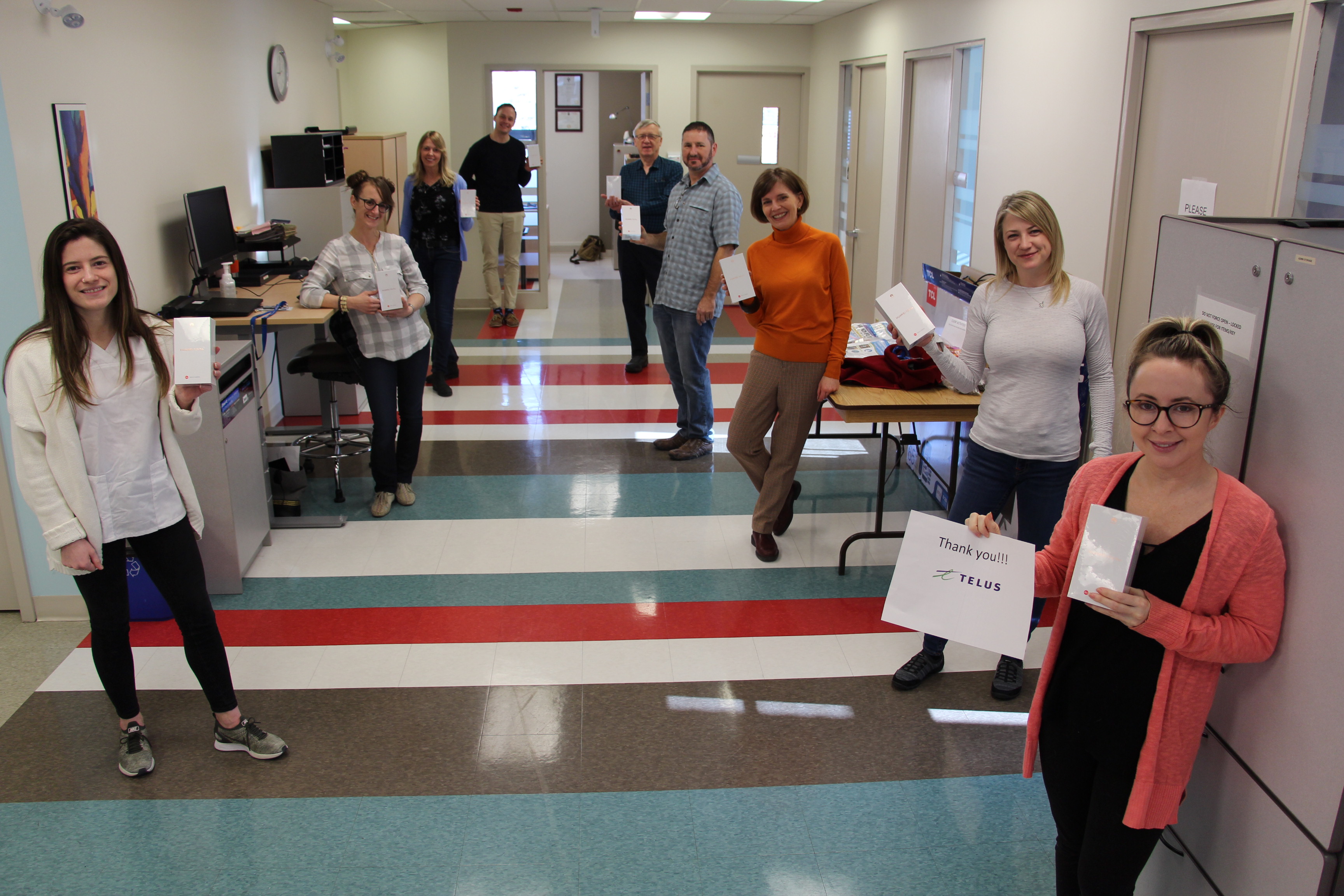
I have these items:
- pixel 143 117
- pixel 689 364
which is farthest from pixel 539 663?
pixel 143 117

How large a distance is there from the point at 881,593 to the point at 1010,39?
302 centimetres

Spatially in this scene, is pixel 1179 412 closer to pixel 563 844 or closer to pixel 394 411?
pixel 563 844

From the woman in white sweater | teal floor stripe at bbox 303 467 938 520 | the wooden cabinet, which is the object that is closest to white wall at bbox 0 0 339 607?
the wooden cabinet

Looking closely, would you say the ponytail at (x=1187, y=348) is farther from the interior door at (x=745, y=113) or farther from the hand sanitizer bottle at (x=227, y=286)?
the interior door at (x=745, y=113)

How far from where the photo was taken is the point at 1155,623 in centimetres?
160

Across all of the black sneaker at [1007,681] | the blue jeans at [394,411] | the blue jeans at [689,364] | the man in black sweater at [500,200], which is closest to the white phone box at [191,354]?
the blue jeans at [394,411]

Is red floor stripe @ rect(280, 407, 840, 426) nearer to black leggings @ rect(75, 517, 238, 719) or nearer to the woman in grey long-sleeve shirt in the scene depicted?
the woman in grey long-sleeve shirt

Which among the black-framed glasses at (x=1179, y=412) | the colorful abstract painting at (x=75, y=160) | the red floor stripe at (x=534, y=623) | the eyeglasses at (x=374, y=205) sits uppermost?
the colorful abstract painting at (x=75, y=160)

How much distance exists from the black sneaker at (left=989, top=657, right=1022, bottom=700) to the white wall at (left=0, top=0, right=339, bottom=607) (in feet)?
11.0

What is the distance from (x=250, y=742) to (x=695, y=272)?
3.01 m

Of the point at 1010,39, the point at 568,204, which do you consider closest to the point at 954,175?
the point at 1010,39

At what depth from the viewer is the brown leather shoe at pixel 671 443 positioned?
215 inches

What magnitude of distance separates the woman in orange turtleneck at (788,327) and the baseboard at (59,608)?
102 inches

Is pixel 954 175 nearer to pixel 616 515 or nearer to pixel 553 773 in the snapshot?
pixel 616 515
